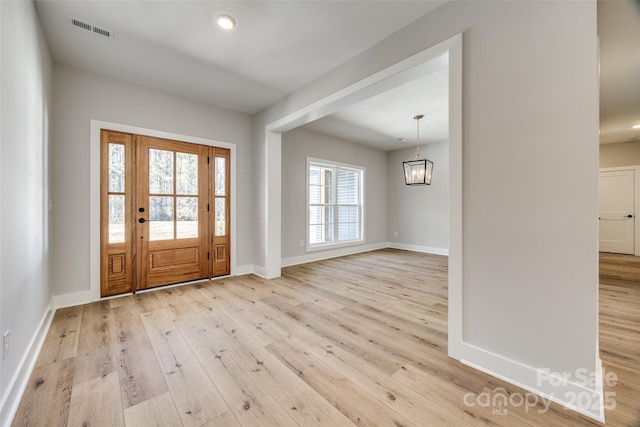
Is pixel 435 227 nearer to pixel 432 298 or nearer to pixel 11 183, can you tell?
pixel 432 298

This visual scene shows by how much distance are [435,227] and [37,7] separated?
698 cm

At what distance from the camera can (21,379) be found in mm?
1575

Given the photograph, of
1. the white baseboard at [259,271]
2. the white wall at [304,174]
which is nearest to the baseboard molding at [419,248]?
the white wall at [304,174]

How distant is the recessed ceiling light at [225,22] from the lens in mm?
2182

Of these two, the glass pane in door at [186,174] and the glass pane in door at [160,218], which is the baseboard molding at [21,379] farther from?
the glass pane in door at [186,174]

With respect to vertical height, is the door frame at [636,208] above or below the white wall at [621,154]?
below

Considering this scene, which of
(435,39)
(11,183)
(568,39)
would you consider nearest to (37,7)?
(11,183)

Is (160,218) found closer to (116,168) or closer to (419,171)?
(116,168)

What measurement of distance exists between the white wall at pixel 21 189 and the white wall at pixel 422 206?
654cm

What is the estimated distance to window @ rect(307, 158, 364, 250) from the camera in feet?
18.4

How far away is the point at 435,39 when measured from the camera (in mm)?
2002

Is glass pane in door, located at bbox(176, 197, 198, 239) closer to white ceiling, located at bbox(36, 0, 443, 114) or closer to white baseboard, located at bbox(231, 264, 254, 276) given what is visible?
white baseboard, located at bbox(231, 264, 254, 276)

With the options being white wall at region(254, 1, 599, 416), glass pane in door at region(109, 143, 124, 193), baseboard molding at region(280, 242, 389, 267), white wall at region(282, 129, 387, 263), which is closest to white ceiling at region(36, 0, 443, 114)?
white wall at region(254, 1, 599, 416)

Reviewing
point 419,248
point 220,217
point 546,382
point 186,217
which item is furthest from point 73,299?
point 419,248
